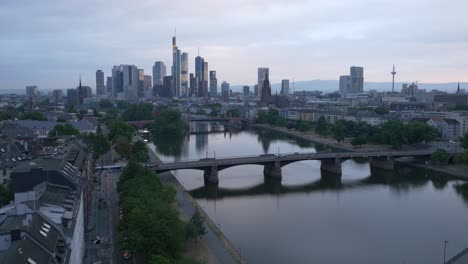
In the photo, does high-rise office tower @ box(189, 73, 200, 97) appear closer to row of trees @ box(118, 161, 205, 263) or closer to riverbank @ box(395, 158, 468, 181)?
riverbank @ box(395, 158, 468, 181)

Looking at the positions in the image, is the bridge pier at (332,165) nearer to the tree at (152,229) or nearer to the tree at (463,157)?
the tree at (463,157)

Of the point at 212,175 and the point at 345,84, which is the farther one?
the point at 345,84

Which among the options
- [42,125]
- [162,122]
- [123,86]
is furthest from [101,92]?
[42,125]

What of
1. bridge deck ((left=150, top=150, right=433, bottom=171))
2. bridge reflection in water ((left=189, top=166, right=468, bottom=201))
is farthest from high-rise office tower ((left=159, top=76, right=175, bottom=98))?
bridge reflection in water ((left=189, top=166, right=468, bottom=201))

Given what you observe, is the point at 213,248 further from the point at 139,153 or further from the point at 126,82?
the point at 126,82

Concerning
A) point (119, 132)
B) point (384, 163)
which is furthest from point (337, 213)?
point (119, 132)

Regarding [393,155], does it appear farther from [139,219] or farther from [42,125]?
[42,125]
